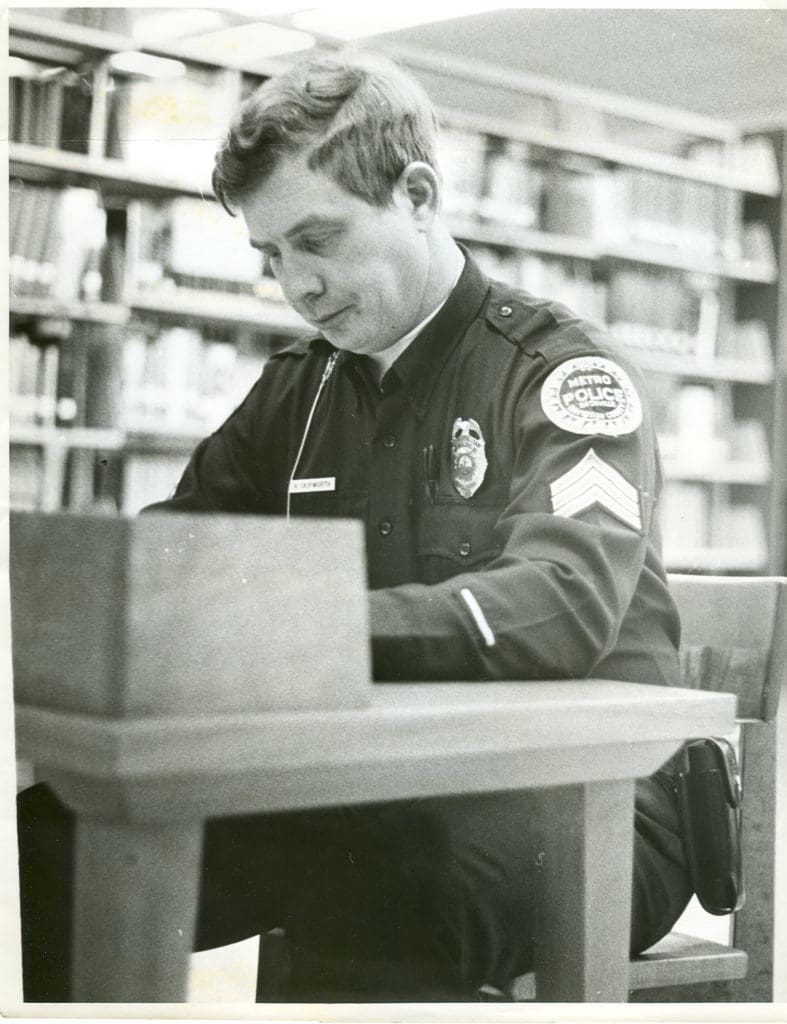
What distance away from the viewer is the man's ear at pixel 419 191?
4.33 feet

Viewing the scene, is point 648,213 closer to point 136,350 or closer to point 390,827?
point 136,350

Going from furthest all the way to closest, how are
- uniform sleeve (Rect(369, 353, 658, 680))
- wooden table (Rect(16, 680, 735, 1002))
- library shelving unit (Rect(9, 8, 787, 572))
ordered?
library shelving unit (Rect(9, 8, 787, 572)) → uniform sleeve (Rect(369, 353, 658, 680)) → wooden table (Rect(16, 680, 735, 1002))

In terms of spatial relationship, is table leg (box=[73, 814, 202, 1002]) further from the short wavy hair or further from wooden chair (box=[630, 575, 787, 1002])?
the short wavy hair

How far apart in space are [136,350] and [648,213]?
67 centimetres

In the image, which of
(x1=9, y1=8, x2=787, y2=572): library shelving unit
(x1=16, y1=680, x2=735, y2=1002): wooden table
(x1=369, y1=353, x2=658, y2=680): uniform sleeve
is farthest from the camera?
(x1=9, y1=8, x2=787, y2=572): library shelving unit

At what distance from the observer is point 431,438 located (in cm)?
131

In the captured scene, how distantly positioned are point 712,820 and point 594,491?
0.44 meters

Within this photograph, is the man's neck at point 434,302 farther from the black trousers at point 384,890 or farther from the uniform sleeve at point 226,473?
the black trousers at point 384,890

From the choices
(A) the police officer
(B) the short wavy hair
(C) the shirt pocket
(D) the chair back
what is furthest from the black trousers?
(B) the short wavy hair

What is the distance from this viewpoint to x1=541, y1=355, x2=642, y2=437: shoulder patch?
1265mm

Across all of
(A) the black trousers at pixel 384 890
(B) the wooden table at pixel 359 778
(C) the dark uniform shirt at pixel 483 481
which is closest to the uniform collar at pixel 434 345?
(C) the dark uniform shirt at pixel 483 481

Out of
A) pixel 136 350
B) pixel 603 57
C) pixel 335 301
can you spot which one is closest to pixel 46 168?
pixel 136 350

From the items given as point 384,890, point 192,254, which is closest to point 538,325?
point 192,254

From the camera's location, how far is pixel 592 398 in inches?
50.4
